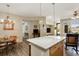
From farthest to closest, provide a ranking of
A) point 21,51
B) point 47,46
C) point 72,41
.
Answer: point 72,41 → point 21,51 → point 47,46

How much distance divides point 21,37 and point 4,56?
0.56 m

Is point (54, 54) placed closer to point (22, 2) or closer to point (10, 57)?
point (10, 57)

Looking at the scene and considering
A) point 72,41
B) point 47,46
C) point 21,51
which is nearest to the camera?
point 47,46

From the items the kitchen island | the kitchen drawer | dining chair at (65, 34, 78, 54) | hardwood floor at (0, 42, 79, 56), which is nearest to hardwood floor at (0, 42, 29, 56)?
hardwood floor at (0, 42, 79, 56)

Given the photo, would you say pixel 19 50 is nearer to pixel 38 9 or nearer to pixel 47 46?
pixel 47 46

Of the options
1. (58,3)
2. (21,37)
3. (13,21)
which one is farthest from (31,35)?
(58,3)

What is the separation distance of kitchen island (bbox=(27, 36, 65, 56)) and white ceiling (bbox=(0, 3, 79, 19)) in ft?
1.79

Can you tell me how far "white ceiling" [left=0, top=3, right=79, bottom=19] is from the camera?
2.33m

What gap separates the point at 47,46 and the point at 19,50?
27.3 inches

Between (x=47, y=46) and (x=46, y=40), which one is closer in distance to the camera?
(x=47, y=46)

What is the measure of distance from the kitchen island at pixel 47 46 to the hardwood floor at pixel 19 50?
0.11 meters

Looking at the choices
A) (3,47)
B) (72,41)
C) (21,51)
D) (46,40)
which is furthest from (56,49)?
(3,47)

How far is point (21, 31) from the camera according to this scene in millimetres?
2600

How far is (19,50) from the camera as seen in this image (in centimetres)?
251
